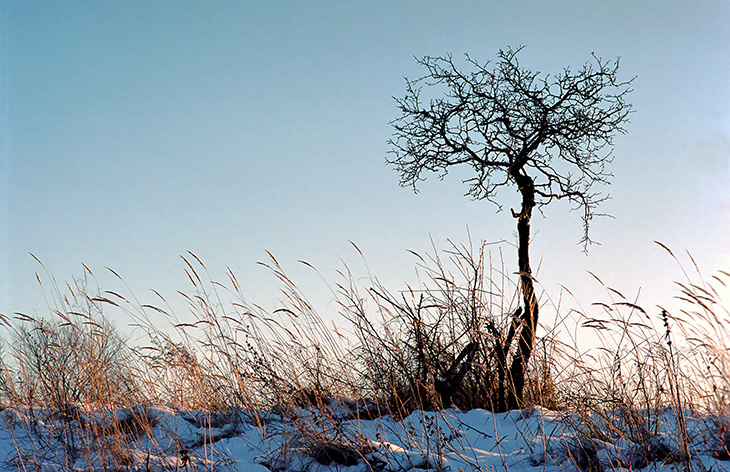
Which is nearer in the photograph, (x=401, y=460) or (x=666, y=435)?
(x=401, y=460)

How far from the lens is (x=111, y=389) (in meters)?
3.29

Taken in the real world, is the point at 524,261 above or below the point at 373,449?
above

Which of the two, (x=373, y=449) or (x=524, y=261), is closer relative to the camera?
(x=373, y=449)

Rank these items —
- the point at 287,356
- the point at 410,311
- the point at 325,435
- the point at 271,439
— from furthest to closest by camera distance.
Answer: the point at 410,311 → the point at 287,356 → the point at 271,439 → the point at 325,435

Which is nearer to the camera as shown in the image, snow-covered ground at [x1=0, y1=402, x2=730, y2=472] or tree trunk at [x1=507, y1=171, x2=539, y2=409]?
snow-covered ground at [x1=0, y1=402, x2=730, y2=472]

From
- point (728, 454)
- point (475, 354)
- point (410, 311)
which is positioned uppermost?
point (410, 311)

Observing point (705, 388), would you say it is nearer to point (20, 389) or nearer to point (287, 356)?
point (287, 356)

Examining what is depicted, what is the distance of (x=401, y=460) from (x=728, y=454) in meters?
1.48

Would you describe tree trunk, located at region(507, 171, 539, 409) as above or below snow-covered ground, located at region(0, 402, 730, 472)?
above

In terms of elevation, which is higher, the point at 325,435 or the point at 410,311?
the point at 410,311

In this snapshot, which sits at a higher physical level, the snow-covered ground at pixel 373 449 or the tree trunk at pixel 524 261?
the tree trunk at pixel 524 261

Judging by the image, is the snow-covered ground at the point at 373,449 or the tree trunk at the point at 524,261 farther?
the tree trunk at the point at 524,261

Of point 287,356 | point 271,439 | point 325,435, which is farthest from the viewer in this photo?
point 287,356

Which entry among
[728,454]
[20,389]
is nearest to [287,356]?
[20,389]
